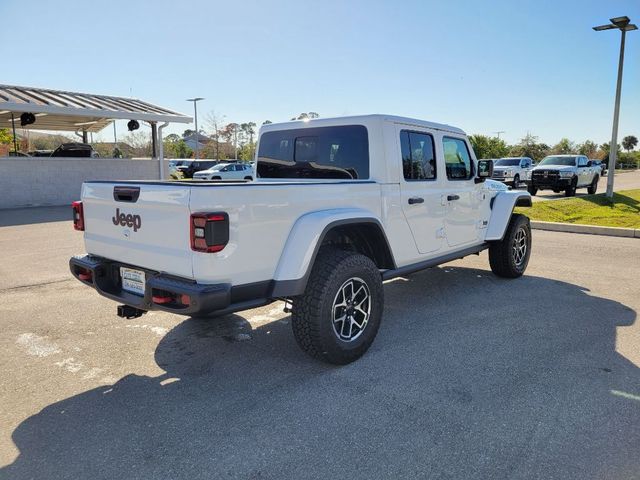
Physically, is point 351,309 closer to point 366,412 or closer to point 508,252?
point 366,412

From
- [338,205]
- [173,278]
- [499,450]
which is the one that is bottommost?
[499,450]

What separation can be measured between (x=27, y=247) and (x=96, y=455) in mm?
7256

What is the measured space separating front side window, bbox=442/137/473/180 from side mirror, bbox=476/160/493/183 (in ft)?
0.33

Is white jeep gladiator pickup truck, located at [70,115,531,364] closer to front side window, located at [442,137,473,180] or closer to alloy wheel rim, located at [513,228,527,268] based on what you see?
front side window, located at [442,137,473,180]

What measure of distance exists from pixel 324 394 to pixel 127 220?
1.84m

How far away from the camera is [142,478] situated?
2.36 metres

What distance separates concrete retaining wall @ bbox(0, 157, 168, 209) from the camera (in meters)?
15.3

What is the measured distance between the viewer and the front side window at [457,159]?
16.8 feet

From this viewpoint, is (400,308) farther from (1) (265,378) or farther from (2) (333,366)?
(1) (265,378)

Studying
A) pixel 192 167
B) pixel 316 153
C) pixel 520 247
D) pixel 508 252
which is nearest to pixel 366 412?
pixel 316 153

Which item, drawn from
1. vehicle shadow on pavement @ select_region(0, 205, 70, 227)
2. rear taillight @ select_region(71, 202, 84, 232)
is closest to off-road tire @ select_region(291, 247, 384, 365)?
rear taillight @ select_region(71, 202, 84, 232)

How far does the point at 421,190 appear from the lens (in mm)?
4598

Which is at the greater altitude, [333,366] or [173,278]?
[173,278]

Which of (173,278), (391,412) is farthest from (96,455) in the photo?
(391,412)
